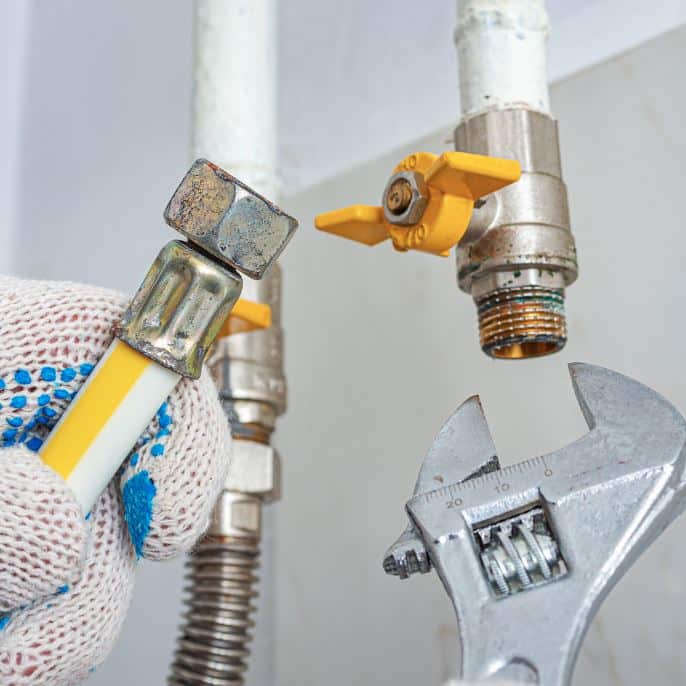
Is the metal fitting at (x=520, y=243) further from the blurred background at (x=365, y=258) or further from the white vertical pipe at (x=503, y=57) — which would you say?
the blurred background at (x=365, y=258)

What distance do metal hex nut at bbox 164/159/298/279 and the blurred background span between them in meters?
0.39

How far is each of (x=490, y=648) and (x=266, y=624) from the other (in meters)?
0.55

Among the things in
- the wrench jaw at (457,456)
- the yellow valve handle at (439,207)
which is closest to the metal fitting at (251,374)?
the yellow valve handle at (439,207)

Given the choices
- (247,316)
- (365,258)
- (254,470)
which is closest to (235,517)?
(254,470)

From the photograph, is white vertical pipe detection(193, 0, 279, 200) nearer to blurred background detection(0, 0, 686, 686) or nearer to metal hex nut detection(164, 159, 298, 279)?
blurred background detection(0, 0, 686, 686)

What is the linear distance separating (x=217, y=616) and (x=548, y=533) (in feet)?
1.11

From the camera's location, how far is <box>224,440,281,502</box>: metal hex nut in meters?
0.67

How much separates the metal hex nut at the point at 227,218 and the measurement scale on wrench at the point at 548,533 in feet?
0.42

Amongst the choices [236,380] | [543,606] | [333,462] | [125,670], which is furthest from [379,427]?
[543,606]

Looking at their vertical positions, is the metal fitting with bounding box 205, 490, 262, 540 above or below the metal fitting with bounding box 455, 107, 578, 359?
below

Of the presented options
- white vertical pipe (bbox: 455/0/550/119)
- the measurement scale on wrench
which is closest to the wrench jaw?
the measurement scale on wrench

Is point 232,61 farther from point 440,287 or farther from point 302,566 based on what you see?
point 302,566

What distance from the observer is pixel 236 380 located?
2.19ft

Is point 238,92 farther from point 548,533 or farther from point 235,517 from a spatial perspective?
point 548,533
